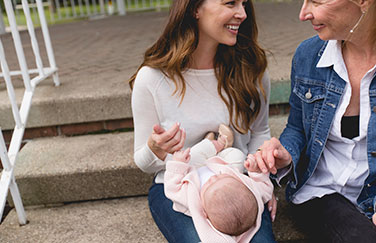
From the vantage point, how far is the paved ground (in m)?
3.02

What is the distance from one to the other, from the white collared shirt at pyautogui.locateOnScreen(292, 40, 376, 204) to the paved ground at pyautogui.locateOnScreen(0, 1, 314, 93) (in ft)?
1.65

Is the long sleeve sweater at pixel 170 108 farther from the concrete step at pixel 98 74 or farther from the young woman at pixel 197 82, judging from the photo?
the concrete step at pixel 98 74

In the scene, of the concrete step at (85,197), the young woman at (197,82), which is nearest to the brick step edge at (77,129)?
the concrete step at (85,197)

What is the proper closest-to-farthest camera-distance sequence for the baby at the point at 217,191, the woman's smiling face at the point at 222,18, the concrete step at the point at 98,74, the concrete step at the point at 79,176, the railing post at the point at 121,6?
1. the baby at the point at 217,191
2. the woman's smiling face at the point at 222,18
3. the concrete step at the point at 79,176
4. the concrete step at the point at 98,74
5. the railing post at the point at 121,6

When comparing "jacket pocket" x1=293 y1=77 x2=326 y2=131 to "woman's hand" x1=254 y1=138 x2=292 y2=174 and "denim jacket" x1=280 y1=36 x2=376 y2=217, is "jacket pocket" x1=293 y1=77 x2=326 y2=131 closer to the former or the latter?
"denim jacket" x1=280 y1=36 x2=376 y2=217

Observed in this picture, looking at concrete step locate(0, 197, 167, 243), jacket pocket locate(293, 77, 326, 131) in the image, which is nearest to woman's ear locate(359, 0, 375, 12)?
jacket pocket locate(293, 77, 326, 131)

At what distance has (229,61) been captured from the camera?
1.96 m

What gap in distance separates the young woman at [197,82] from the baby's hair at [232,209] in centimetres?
25

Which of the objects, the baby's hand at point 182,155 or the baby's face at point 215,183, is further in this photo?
the baby's hand at point 182,155

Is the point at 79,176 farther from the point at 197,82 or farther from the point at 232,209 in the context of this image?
the point at 232,209

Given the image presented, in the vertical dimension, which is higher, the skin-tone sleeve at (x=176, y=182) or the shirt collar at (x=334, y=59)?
the shirt collar at (x=334, y=59)

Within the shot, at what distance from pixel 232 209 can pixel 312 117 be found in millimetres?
588

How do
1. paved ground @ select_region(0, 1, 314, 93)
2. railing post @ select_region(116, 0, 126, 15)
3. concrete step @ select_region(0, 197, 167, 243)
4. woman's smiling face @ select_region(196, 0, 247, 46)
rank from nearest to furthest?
woman's smiling face @ select_region(196, 0, 247, 46) < concrete step @ select_region(0, 197, 167, 243) < paved ground @ select_region(0, 1, 314, 93) < railing post @ select_region(116, 0, 126, 15)

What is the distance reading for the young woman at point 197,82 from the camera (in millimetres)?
1781
